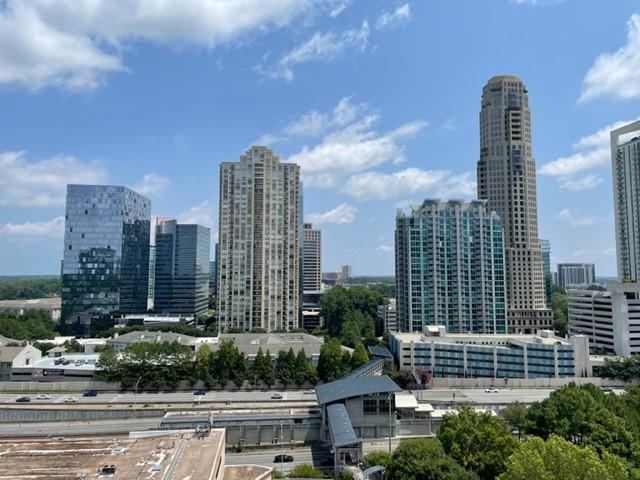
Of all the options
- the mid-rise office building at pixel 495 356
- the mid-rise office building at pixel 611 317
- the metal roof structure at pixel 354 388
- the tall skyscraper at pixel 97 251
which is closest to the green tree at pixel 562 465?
the metal roof structure at pixel 354 388

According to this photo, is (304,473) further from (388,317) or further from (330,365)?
(388,317)

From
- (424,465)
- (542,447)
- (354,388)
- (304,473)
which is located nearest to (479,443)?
(424,465)

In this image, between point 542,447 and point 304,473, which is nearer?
point 542,447

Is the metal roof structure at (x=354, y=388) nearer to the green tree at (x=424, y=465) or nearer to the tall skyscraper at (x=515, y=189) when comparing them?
the green tree at (x=424, y=465)

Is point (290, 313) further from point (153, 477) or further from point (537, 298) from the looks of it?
point (153, 477)

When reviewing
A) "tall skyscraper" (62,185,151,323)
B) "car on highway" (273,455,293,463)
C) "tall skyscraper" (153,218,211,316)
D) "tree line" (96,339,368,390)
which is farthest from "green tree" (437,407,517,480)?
"tall skyscraper" (153,218,211,316)

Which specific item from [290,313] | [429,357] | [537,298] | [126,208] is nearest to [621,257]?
[537,298]
